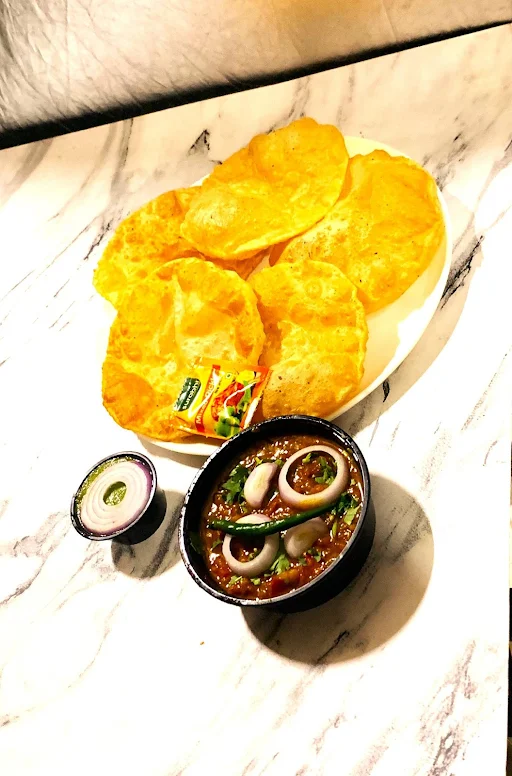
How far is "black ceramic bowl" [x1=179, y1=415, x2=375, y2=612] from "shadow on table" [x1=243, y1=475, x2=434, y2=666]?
51 millimetres

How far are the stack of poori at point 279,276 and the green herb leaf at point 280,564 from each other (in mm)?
421

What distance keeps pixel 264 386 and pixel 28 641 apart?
0.93 m

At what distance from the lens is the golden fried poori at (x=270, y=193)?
6.64ft

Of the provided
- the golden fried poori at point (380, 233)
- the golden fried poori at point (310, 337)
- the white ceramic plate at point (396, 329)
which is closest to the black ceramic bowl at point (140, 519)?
the white ceramic plate at point (396, 329)

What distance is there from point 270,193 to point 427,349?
71 centimetres

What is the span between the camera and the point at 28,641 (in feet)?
5.94

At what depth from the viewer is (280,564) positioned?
4.80 ft

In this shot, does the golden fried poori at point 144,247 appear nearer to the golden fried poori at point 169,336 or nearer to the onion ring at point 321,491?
the golden fried poori at point 169,336

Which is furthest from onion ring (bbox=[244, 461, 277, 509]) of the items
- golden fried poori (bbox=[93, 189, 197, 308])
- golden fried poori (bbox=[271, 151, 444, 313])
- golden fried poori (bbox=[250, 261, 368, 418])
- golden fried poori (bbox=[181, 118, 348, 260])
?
golden fried poori (bbox=[93, 189, 197, 308])

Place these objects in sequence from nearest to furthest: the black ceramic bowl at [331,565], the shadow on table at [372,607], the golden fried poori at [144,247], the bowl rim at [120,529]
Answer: the black ceramic bowl at [331,565] → the shadow on table at [372,607] → the bowl rim at [120,529] → the golden fried poori at [144,247]

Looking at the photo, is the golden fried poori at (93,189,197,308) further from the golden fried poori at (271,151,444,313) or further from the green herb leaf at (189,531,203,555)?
the green herb leaf at (189,531,203,555)

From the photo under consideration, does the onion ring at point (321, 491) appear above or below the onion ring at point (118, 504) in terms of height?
below

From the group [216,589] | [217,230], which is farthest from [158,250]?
[216,589]

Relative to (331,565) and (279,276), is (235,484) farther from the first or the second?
(279,276)
